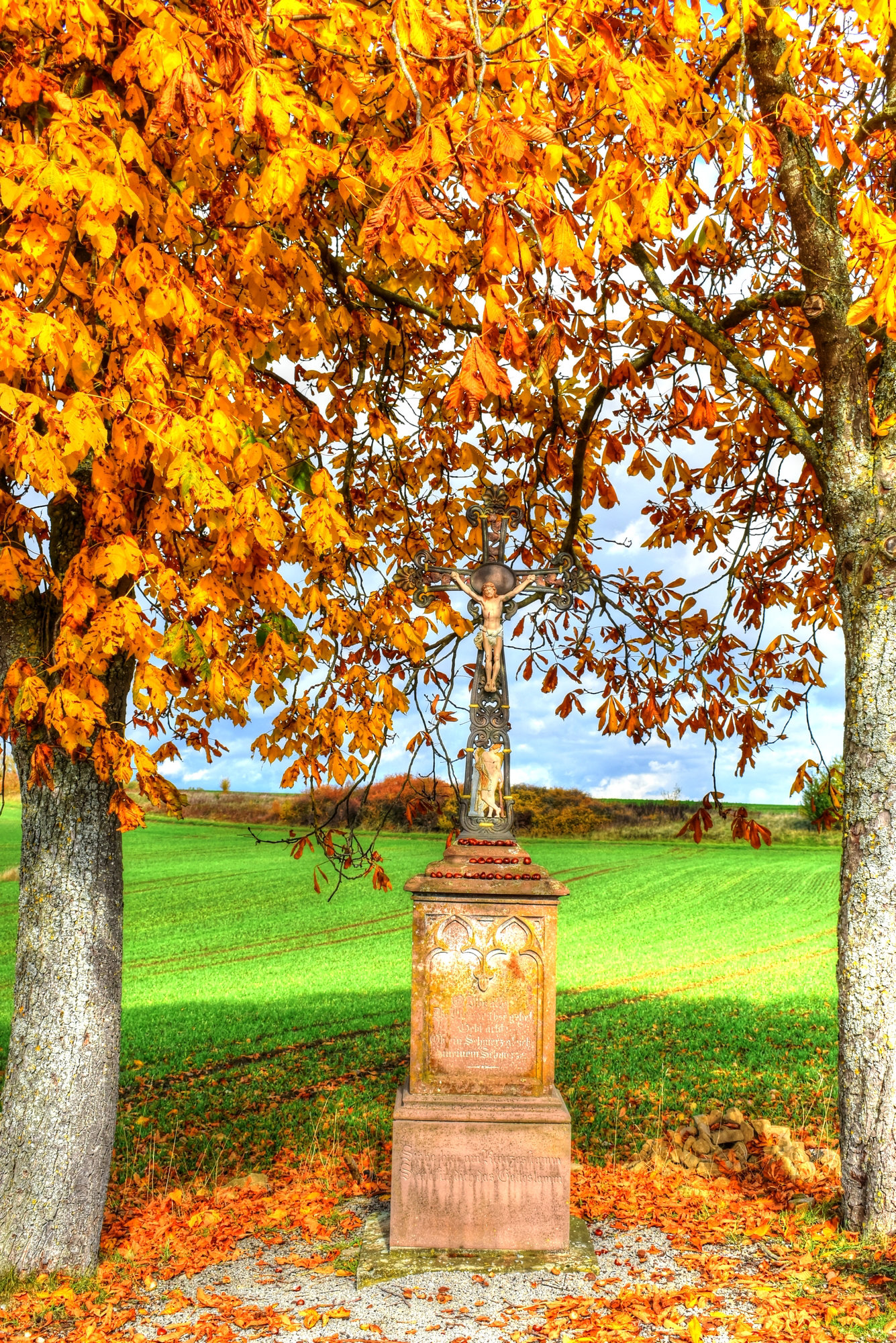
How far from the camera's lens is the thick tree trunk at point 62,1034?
5219 millimetres

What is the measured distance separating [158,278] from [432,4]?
63.2 inches

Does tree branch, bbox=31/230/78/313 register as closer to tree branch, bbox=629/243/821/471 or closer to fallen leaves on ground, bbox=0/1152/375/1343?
tree branch, bbox=629/243/821/471

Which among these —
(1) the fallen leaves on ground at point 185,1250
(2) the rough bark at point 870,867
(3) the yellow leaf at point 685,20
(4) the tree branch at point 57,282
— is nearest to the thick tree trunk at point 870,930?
(2) the rough bark at point 870,867

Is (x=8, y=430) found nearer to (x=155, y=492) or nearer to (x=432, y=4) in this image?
(x=155, y=492)

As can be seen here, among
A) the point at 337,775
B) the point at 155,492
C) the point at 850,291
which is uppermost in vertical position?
the point at 850,291

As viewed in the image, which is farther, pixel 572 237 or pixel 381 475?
pixel 381 475

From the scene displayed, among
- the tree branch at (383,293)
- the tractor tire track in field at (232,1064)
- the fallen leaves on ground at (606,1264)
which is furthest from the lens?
the tractor tire track in field at (232,1064)

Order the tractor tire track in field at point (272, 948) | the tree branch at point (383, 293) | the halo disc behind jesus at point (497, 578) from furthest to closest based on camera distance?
the tractor tire track in field at point (272, 948)
the tree branch at point (383, 293)
the halo disc behind jesus at point (497, 578)

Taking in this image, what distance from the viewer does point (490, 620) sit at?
6.02 m

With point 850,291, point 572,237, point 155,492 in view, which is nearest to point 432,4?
point 572,237

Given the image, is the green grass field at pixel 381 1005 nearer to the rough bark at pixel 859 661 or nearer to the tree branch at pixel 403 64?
the rough bark at pixel 859 661

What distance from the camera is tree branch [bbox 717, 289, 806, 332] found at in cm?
633

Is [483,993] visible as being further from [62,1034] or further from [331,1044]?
[331,1044]

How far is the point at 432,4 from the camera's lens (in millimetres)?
4145
